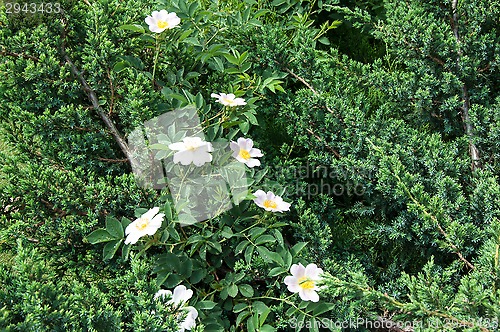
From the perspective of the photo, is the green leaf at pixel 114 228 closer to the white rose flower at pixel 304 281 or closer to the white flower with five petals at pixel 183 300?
the white flower with five petals at pixel 183 300

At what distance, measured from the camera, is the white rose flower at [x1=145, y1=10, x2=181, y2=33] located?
6.46 ft

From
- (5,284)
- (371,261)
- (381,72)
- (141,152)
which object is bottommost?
(371,261)

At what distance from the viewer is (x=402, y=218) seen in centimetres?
191

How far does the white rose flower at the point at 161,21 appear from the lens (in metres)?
1.97

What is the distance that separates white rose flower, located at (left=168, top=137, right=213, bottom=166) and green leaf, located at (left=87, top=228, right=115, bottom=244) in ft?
1.10

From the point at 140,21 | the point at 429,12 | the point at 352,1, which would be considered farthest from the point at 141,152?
the point at 352,1

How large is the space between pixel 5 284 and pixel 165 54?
1.15 metres

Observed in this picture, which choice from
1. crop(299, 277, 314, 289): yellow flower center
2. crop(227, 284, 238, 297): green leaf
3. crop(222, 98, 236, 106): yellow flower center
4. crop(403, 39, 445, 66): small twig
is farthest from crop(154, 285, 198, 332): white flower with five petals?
crop(403, 39, 445, 66): small twig

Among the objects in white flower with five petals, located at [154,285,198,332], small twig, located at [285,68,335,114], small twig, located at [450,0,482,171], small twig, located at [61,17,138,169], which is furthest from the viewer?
small twig, located at [285,68,335,114]

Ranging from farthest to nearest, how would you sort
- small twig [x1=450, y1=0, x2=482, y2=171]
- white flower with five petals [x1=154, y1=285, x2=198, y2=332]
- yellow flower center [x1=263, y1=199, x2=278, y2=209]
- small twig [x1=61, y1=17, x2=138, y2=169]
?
small twig [x1=450, y1=0, x2=482, y2=171] < small twig [x1=61, y1=17, x2=138, y2=169] < yellow flower center [x1=263, y1=199, x2=278, y2=209] < white flower with five petals [x1=154, y1=285, x2=198, y2=332]

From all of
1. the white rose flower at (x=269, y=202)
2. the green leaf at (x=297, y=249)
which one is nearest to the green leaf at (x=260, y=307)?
the green leaf at (x=297, y=249)

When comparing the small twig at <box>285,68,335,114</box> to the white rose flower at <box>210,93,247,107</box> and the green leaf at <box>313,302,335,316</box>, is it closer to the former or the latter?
the white rose flower at <box>210,93,247,107</box>

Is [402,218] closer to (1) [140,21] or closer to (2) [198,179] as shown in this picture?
(2) [198,179]

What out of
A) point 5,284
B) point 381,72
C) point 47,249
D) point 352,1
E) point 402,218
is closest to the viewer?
point 5,284
